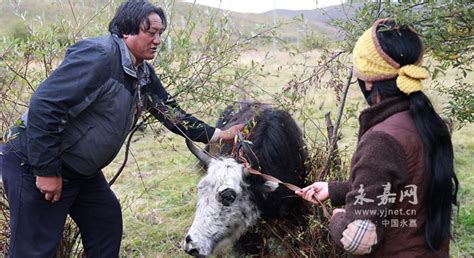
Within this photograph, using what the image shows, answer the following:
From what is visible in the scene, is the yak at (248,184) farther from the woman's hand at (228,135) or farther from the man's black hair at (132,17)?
the man's black hair at (132,17)

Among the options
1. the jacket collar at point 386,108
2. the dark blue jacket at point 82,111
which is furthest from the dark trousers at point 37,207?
the jacket collar at point 386,108

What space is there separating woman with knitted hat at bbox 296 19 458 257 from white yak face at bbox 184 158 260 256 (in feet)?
4.56

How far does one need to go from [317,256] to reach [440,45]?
179cm

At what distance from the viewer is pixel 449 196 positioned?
2045 millimetres

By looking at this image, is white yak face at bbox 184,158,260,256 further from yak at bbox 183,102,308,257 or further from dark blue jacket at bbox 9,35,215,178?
dark blue jacket at bbox 9,35,215,178

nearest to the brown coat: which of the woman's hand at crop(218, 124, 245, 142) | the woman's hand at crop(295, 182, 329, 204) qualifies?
the woman's hand at crop(295, 182, 329, 204)

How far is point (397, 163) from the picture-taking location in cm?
193

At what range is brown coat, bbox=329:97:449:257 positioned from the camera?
1930 millimetres

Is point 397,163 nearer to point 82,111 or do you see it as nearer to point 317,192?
point 317,192

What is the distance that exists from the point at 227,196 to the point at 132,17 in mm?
1382

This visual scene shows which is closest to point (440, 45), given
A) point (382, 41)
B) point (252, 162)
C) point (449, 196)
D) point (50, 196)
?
point (382, 41)

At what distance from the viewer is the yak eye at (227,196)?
338cm

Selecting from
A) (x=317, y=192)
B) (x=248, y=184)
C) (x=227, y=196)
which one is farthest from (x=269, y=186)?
(x=317, y=192)

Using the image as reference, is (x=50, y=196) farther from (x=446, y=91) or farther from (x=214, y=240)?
(x=446, y=91)
